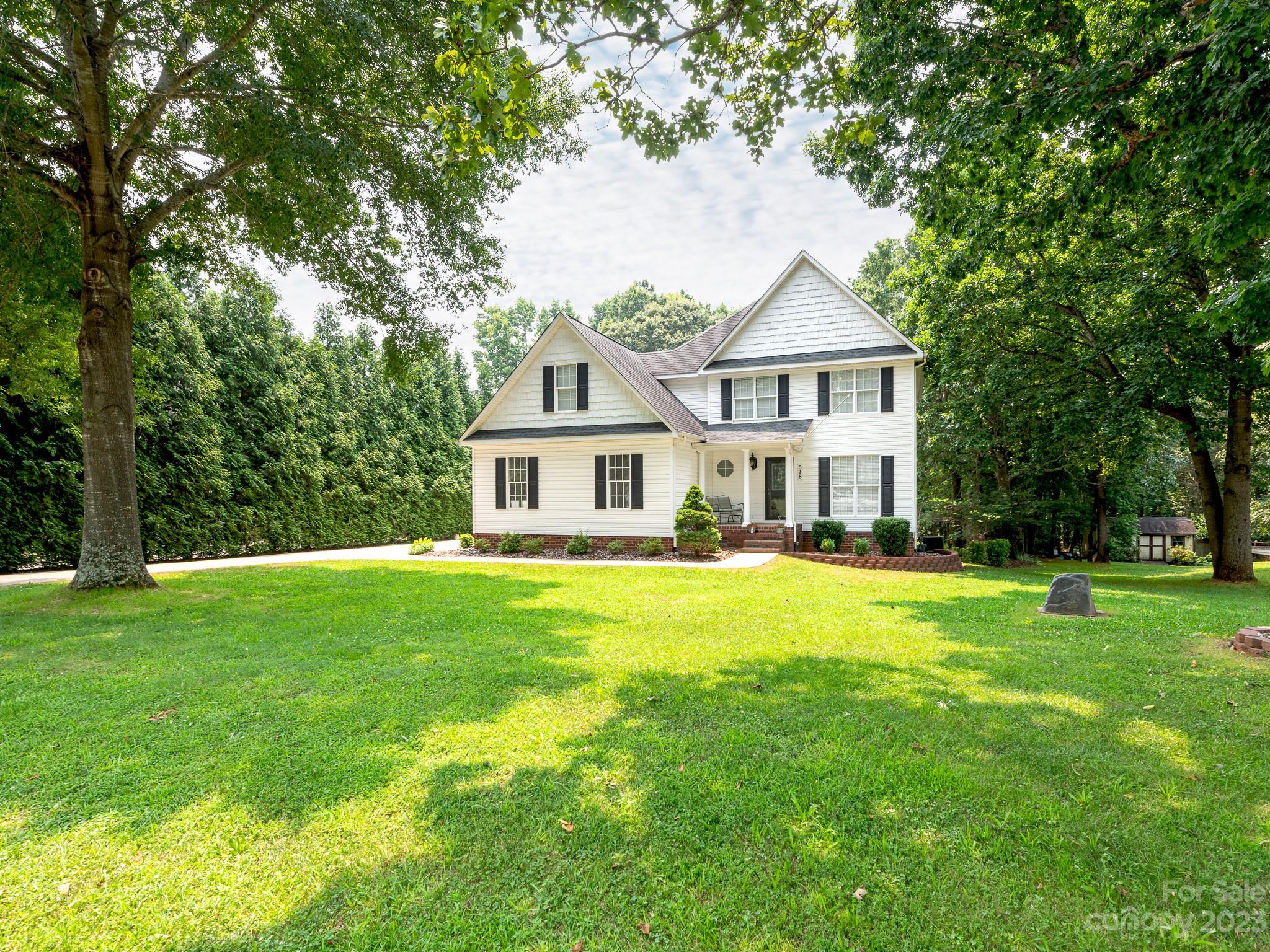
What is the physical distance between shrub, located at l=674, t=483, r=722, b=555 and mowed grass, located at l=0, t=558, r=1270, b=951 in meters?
7.60

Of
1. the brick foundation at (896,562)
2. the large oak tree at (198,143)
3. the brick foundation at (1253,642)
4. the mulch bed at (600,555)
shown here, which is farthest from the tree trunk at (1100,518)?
the large oak tree at (198,143)

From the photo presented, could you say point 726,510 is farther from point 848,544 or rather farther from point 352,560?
point 352,560

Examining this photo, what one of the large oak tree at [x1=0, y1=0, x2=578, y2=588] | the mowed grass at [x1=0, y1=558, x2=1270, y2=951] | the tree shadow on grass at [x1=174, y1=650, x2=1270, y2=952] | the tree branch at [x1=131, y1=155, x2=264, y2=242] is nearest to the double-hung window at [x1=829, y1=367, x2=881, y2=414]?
the large oak tree at [x1=0, y1=0, x2=578, y2=588]

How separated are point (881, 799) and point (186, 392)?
17.2 m

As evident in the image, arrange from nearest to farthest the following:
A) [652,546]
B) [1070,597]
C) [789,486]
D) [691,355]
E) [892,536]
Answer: [1070,597]
[892,536]
[652,546]
[789,486]
[691,355]

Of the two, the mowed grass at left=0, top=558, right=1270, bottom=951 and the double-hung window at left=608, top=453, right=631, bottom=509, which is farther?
the double-hung window at left=608, top=453, right=631, bottom=509

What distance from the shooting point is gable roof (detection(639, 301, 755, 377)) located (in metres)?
19.9

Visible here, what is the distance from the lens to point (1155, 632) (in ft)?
23.2

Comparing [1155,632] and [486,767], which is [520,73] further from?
[1155,632]

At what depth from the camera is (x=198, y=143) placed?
34.0 ft

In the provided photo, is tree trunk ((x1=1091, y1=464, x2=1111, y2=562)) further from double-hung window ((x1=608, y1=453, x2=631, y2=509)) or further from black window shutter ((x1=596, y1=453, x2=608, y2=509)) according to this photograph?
black window shutter ((x1=596, y1=453, x2=608, y2=509))

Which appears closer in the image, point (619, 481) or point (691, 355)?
point (619, 481)

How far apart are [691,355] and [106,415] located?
52.4 feet

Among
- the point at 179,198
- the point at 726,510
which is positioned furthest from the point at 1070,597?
the point at 179,198
